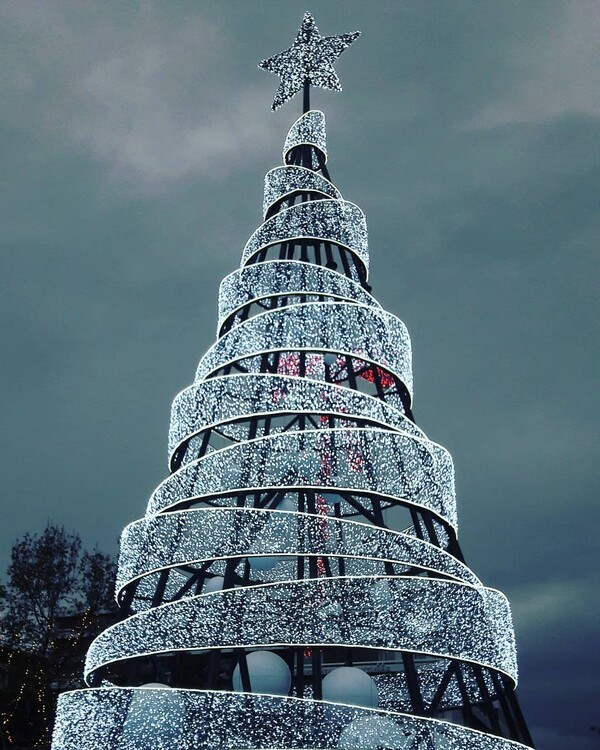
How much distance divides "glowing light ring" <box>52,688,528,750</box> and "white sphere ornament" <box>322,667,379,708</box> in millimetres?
679

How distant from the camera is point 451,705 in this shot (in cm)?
1488

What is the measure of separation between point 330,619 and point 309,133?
424 inches

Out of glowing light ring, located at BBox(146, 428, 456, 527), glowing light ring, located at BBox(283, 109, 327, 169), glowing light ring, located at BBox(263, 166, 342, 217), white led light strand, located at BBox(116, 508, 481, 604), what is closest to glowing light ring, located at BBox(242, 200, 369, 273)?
glowing light ring, located at BBox(263, 166, 342, 217)

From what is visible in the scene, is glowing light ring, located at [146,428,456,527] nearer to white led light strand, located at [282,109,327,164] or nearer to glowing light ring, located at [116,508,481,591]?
glowing light ring, located at [116,508,481,591]

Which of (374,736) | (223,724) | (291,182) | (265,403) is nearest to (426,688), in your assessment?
(374,736)

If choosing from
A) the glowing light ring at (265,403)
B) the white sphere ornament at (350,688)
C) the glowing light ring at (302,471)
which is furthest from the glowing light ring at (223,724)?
the glowing light ring at (265,403)

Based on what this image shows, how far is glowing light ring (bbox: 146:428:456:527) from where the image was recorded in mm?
11461

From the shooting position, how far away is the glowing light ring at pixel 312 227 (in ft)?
47.4

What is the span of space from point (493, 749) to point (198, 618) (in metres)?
3.95

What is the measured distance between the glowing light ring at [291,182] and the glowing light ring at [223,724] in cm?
965

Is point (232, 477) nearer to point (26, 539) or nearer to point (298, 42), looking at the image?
point (298, 42)

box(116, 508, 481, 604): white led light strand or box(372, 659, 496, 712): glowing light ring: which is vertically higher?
box(116, 508, 481, 604): white led light strand

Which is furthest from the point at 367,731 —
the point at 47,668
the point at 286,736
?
the point at 47,668

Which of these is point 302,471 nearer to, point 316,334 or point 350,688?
point 316,334
